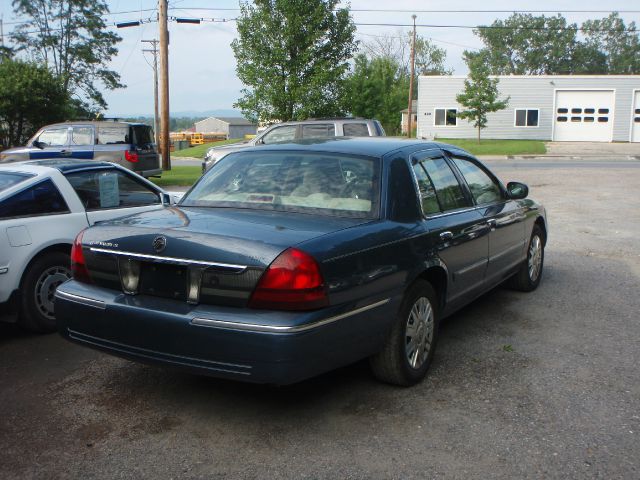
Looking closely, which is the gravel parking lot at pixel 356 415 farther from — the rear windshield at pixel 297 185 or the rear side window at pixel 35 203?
the rear windshield at pixel 297 185

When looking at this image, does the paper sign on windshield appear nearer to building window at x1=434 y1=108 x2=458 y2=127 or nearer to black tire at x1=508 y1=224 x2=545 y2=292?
black tire at x1=508 y1=224 x2=545 y2=292

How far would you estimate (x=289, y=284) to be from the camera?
3578 mm

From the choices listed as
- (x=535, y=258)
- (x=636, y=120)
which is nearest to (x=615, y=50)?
(x=636, y=120)

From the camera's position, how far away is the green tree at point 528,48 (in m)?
99.5

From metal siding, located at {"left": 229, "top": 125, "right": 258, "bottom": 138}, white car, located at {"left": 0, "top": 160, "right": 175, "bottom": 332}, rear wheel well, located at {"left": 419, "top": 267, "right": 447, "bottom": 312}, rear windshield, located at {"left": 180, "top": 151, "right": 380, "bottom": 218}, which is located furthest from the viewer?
metal siding, located at {"left": 229, "top": 125, "right": 258, "bottom": 138}

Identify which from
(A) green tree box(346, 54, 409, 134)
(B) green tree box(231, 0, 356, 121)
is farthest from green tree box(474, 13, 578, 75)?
(B) green tree box(231, 0, 356, 121)

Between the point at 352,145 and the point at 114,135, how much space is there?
13.8 m

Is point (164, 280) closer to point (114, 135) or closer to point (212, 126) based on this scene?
point (114, 135)

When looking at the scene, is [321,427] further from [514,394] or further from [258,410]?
[514,394]

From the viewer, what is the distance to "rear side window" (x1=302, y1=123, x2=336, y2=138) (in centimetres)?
1540

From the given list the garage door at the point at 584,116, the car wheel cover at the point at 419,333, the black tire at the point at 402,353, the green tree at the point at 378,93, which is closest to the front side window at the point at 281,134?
the car wheel cover at the point at 419,333

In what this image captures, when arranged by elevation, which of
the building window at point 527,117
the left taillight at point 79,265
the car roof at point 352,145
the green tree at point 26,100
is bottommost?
the left taillight at point 79,265

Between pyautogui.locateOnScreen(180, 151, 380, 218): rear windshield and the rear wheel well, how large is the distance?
0.70 meters

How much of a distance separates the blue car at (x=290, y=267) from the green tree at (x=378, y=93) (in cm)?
3877
